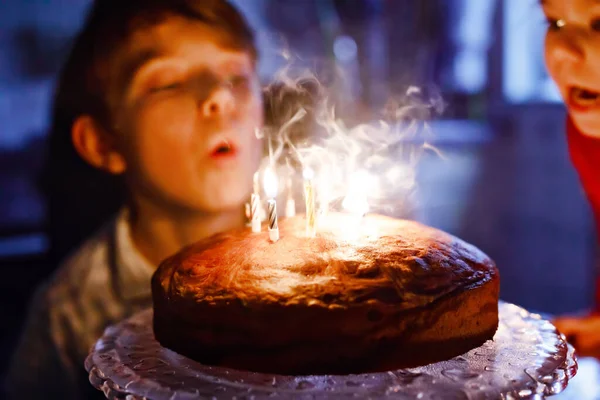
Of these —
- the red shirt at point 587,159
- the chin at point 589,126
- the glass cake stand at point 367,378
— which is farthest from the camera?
the red shirt at point 587,159

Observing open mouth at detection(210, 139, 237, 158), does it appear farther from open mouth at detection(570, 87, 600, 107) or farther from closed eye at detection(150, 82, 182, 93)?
open mouth at detection(570, 87, 600, 107)

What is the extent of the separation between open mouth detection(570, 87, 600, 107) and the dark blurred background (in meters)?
0.45

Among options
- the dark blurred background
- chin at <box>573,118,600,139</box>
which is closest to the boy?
the dark blurred background

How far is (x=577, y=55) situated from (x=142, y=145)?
181cm

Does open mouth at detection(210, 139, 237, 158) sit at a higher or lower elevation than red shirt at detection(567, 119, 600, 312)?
higher

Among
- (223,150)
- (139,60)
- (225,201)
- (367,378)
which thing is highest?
(139,60)

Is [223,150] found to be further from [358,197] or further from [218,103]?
[358,197]

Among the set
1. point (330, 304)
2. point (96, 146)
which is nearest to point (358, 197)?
point (330, 304)

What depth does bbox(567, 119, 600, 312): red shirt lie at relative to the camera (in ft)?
8.13

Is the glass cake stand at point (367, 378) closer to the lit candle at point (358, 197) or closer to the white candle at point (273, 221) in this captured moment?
the white candle at point (273, 221)

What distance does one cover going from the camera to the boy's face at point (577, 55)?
87.9 inches

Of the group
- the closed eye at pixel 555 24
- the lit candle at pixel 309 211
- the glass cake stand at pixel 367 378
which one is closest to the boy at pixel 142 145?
the lit candle at pixel 309 211

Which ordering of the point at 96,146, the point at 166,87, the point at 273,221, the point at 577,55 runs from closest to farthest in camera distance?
1. the point at 273,221
2. the point at 577,55
3. the point at 166,87
4. the point at 96,146

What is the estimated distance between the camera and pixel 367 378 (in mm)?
1479
